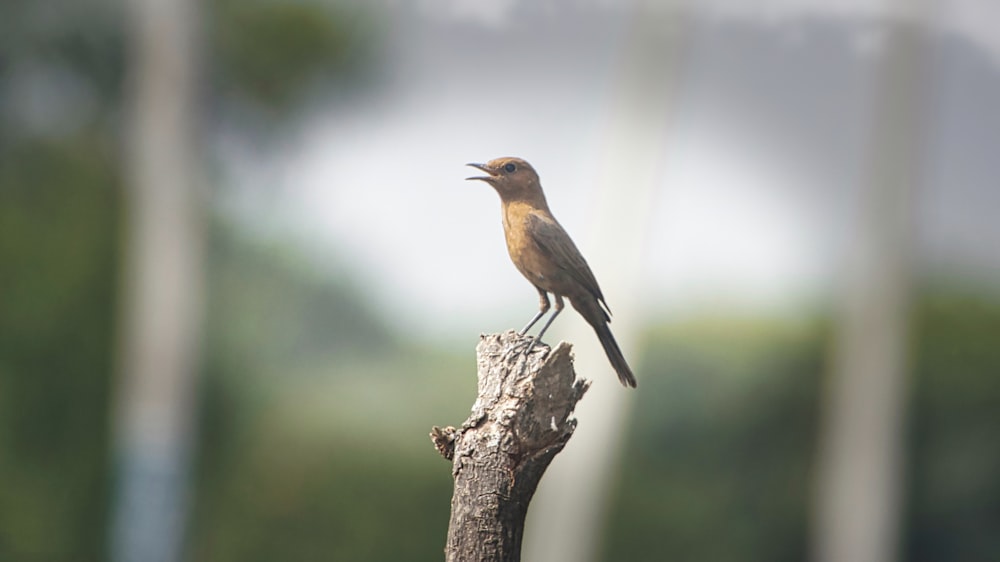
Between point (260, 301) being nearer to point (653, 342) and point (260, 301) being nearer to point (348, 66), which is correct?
point (348, 66)

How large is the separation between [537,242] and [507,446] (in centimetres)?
66

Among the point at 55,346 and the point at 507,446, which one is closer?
the point at 507,446

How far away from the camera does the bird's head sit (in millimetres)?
3238

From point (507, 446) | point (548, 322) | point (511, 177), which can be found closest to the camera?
point (507, 446)

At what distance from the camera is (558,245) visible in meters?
3.26

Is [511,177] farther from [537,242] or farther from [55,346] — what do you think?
[55,346]

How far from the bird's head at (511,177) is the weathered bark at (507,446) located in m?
0.50

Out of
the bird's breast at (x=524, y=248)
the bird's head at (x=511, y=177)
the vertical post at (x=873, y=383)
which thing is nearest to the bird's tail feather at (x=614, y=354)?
the bird's breast at (x=524, y=248)

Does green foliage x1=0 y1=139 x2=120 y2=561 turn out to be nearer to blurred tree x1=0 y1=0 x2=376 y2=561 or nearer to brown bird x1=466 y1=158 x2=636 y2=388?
blurred tree x1=0 y1=0 x2=376 y2=561

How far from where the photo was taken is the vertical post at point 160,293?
27.0ft

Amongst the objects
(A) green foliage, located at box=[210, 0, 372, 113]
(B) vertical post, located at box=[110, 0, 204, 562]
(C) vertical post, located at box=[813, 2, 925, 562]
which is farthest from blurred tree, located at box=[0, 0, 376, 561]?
(C) vertical post, located at box=[813, 2, 925, 562]

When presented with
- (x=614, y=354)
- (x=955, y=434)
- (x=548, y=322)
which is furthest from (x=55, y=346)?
(x=955, y=434)

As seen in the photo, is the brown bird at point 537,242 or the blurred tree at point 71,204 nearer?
the brown bird at point 537,242

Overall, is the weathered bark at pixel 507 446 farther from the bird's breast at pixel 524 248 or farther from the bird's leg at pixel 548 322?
the bird's breast at pixel 524 248
